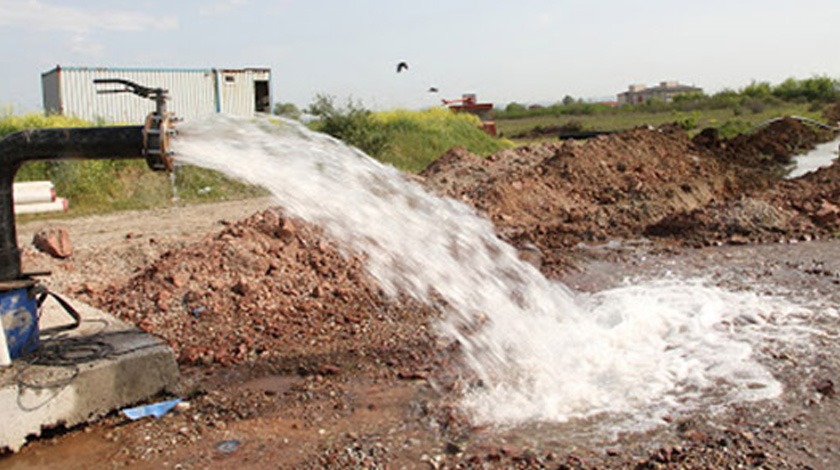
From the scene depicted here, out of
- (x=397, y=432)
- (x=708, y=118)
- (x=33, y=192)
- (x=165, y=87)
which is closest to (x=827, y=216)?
(x=397, y=432)

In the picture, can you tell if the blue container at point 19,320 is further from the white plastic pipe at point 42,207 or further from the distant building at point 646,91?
the distant building at point 646,91

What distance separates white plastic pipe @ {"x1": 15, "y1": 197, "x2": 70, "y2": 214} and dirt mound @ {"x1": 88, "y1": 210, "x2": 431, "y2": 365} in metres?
6.36

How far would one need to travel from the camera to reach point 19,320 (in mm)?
4723

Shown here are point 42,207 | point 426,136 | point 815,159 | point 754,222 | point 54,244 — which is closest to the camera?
point 54,244

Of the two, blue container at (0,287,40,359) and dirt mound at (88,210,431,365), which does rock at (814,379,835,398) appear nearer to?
dirt mound at (88,210,431,365)

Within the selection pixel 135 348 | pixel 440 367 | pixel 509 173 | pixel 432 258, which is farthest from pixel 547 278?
pixel 509 173

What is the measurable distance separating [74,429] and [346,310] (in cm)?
274

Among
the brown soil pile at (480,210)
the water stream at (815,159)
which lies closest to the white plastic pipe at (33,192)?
the brown soil pile at (480,210)

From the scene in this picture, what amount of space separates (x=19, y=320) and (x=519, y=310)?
4.25 metres

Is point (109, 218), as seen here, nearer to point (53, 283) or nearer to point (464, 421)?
point (53, 283)

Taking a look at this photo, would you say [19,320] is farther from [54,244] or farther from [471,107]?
[471,107]

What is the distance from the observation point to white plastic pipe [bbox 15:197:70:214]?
12.9 metres

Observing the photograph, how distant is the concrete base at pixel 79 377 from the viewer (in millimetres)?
4461

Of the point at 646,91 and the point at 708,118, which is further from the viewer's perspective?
the point at 646,91
